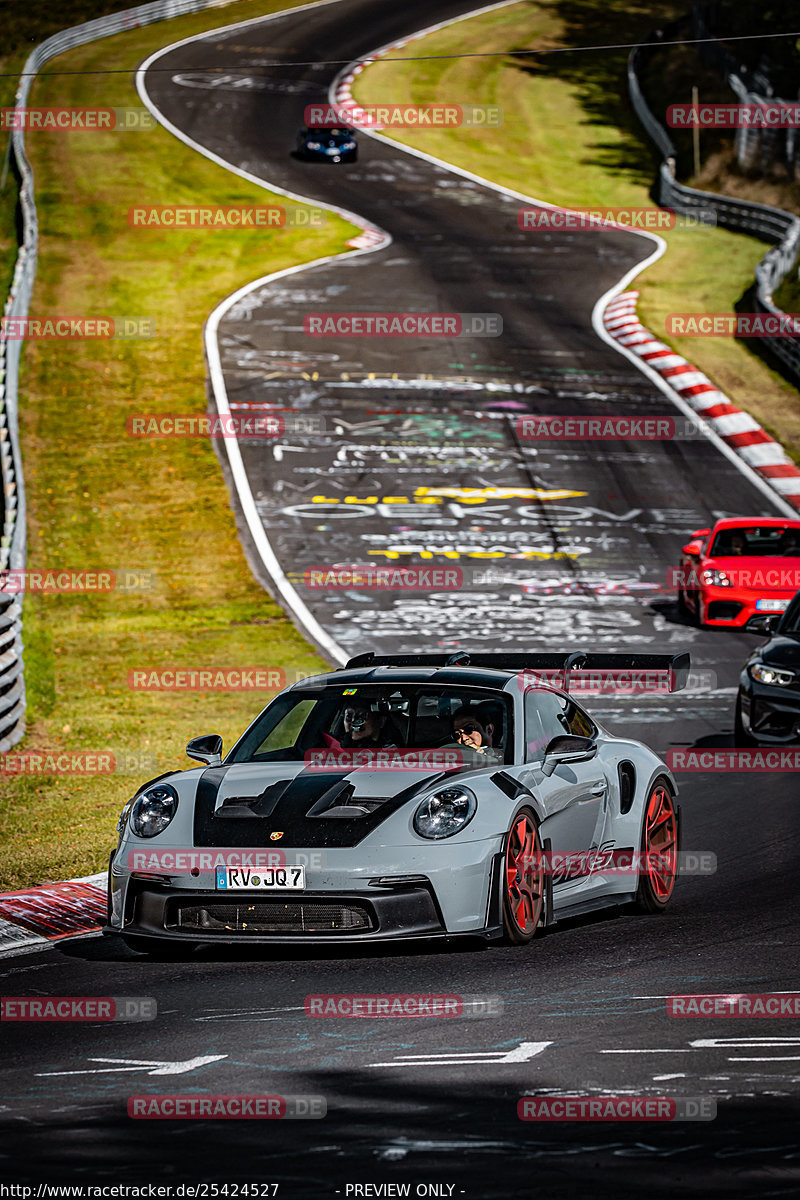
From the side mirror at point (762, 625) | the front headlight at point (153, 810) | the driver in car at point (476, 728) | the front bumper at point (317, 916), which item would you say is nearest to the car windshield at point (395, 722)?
the driver in car at point (476, 728)

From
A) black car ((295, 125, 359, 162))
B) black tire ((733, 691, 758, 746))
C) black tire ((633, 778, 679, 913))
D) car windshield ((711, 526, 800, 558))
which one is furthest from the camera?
black car ((295, 125, 359, 162))

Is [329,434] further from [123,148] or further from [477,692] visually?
[123,148]

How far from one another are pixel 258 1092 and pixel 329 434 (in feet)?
83.7

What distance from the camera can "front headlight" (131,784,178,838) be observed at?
828 centimetres

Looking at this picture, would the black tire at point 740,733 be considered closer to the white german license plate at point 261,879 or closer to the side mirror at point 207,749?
the side mirror at point 207,749

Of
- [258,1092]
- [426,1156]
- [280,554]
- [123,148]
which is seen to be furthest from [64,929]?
[123,148]

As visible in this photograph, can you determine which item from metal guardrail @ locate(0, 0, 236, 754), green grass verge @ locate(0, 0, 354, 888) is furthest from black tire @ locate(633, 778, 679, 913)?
metal guardrail @ locate(0, 0, 236, 754)

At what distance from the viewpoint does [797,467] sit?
2925 centimetres

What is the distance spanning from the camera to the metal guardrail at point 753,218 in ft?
118

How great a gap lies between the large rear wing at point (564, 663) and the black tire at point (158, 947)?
2226mm

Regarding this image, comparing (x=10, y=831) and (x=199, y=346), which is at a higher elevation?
(x=10, y=831)

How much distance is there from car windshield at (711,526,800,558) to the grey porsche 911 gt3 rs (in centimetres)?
1277

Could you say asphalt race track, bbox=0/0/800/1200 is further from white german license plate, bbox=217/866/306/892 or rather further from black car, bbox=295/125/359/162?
black car, bbox=295/125/359/162

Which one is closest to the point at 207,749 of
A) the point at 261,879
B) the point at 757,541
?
the point at 261,879
